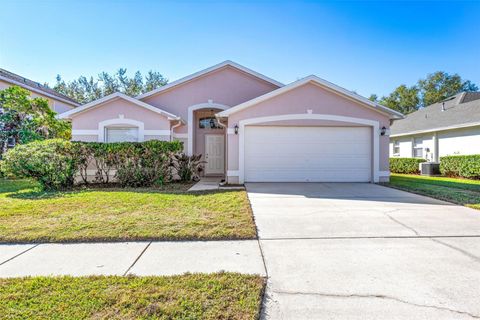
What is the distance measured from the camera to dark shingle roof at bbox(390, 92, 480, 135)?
632 inches

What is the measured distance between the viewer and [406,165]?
1838 cm

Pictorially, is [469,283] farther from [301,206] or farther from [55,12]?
A: [55,12]

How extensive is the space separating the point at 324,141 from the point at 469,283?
8524mm

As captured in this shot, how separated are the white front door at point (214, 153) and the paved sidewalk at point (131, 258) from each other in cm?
1027

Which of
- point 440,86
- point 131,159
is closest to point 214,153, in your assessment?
point 131,159

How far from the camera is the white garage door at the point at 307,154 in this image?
1102cm

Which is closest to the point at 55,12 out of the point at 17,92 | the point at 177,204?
the point at 17,92

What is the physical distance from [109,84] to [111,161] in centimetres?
3214

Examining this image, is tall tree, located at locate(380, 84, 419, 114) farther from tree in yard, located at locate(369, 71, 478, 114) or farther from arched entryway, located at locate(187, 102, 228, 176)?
arched entryway, located at locate(187, 102, 228, 176)

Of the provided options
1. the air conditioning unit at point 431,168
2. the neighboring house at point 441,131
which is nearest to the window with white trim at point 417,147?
the neighboring house at point 441,131

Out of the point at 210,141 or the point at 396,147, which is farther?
the point at 396,147

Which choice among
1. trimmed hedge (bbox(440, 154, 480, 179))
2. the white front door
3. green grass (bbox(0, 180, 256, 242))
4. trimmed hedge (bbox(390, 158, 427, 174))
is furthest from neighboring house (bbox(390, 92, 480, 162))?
green grass (bbox(0, 180, 256, 242))

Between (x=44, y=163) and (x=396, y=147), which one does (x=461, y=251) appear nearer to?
(x=44, y=163)

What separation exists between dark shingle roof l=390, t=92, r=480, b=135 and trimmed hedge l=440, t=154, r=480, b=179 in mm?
2288
